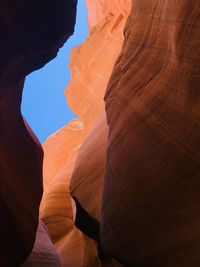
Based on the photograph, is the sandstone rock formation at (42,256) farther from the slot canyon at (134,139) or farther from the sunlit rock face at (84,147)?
the sunlit rock face at (84,147)

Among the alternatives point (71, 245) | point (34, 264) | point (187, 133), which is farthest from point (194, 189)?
point (71, 245)

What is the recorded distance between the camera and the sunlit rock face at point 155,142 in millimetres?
4406

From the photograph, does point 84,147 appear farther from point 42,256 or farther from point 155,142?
point 155,142

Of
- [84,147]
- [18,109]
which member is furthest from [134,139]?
[84,147]

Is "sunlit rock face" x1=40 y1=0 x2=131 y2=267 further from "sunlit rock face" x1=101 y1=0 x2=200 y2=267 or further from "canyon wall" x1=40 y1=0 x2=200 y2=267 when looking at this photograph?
"sunlit rock face" x1=101 y1=0 x2=200 y2=267

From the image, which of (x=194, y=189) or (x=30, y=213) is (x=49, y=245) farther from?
(x=194, y=189)

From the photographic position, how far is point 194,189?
454 cm

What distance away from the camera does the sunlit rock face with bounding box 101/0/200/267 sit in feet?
14.5

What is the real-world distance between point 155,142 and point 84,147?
4.19 meters

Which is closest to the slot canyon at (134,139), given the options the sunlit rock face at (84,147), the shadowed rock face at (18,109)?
the shadowed rock face at (18,109)

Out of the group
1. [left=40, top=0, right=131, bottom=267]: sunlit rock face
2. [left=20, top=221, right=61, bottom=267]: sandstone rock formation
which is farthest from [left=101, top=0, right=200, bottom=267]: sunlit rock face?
[left=40, top=0, right=131, bottom=267]: sunlit rock face

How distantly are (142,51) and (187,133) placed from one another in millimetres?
1970

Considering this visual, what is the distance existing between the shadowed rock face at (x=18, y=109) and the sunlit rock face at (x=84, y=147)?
1.65 m

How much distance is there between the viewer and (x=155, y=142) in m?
4.93
